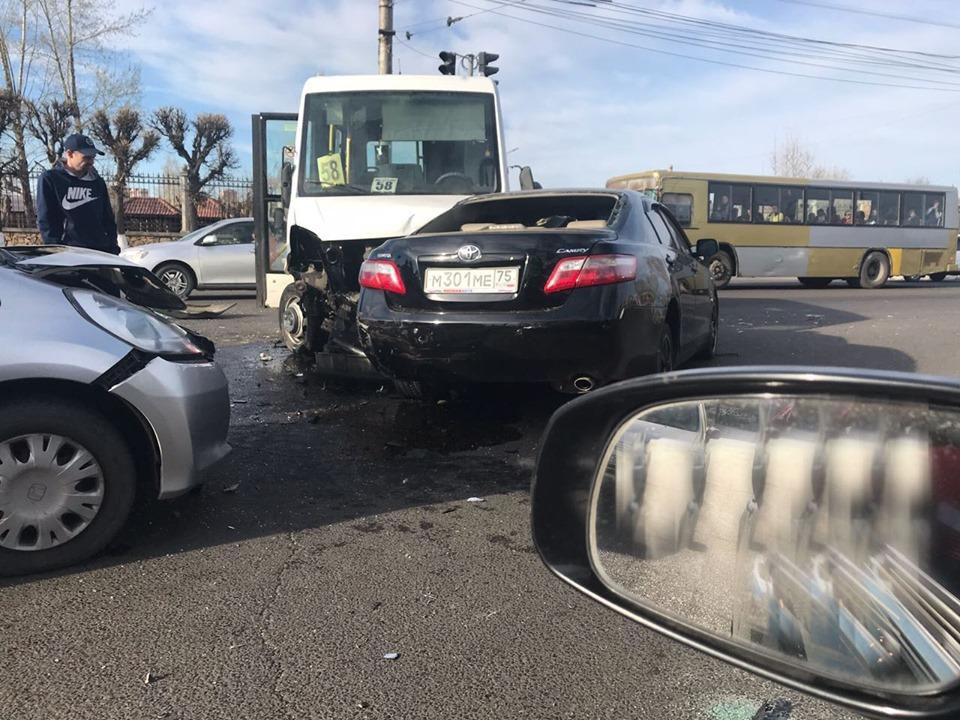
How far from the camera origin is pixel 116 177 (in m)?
27.8

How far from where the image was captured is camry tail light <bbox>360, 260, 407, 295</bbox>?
172 inches

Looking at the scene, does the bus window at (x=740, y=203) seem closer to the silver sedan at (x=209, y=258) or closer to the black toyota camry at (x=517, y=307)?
the silver sedan at (x=209, y=258)

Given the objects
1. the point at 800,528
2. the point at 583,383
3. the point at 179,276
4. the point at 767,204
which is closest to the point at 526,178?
the point at 583,383

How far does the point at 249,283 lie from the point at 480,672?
13058 mm

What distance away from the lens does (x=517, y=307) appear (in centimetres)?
409

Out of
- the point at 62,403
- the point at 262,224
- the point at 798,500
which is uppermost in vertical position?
the point at 262,224

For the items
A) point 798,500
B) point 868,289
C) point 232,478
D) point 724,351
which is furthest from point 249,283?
point 868,289

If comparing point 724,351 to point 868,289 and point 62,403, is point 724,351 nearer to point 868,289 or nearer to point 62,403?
point 62,403

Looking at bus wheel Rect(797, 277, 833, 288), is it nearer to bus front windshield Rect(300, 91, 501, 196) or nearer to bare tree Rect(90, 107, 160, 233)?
bus front windshield Rect(300, 91, 501, 196)

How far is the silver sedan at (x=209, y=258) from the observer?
14047 millimetres

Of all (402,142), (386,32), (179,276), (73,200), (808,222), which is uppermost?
(386,32)

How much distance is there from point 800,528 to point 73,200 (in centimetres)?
625

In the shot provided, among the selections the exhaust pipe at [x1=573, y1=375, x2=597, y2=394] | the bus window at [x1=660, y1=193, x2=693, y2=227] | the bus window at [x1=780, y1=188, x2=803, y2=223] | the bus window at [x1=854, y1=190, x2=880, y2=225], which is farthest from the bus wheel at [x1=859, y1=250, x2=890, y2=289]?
the exhaust pipe at [x1=573, y1=375, x2=597, y2=394]

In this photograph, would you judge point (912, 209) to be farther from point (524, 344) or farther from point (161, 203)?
point (161, 203)
